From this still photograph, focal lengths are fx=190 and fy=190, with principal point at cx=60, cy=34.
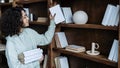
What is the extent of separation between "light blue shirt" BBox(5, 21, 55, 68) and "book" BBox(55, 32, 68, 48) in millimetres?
206

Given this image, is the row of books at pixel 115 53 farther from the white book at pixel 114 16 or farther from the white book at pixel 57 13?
the white book at pixel 57 13

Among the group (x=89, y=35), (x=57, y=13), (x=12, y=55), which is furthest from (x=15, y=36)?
(x=89, y=35)

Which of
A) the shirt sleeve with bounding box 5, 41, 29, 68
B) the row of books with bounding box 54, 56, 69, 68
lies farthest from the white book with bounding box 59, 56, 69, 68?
the shirt sleeve with bounding box 5, 41, 29, 68

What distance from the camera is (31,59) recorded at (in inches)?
72.0

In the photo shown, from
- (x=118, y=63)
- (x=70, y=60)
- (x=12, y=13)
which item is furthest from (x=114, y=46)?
(x=12, y=13)

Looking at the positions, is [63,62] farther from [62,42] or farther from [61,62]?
[62,42]

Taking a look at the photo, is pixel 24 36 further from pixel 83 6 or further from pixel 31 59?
pixel 83 6

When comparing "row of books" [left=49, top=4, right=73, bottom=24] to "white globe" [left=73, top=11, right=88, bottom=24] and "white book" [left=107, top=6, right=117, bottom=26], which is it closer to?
"white globe" [left=73, top=11, right=88, bottom=24]

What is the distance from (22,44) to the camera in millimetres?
1849

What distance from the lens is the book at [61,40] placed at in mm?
2344

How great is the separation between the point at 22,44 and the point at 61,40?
0.64m

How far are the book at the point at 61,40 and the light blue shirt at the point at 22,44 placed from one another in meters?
0.21

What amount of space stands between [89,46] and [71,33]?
0.33 metres

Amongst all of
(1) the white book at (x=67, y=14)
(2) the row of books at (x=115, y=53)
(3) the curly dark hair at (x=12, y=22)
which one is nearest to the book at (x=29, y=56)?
(3) the curly dark hair at (x=12, y=22)
